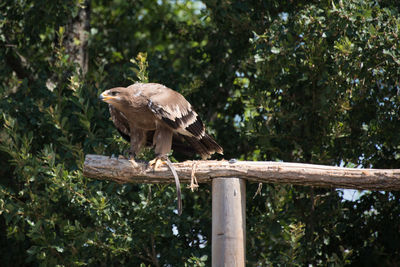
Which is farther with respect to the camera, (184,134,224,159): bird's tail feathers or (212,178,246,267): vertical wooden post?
(184,134,224,159): bird's tail feathers

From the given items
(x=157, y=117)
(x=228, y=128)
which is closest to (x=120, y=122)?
(x=157, y=117)

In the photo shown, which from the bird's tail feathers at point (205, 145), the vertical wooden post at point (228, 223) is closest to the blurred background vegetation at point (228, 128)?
the bird's tail feathers at point (205, 145)

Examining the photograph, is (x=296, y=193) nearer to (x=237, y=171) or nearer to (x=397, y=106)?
(x=397, y=106)

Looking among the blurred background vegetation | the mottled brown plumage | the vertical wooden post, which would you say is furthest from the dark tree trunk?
the vertical wooden post

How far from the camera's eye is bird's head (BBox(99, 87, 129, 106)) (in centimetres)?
447

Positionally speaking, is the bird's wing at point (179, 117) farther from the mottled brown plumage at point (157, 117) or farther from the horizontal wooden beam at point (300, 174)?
the horizontal wooden beam at point (300, 174)

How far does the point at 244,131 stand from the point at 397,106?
133cm

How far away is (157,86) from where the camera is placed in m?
4.68

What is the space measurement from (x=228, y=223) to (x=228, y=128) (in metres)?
2.64

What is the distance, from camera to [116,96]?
4.51 m

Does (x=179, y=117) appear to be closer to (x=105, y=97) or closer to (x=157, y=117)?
(x=157, y=117)

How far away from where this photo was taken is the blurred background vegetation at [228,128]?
15.6 ft

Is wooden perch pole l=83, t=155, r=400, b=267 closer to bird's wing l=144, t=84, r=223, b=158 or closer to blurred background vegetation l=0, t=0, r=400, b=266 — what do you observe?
bird's wing l=144, t=84, r=223, b=158

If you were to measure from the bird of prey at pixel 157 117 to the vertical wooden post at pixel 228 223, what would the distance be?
798 mm
